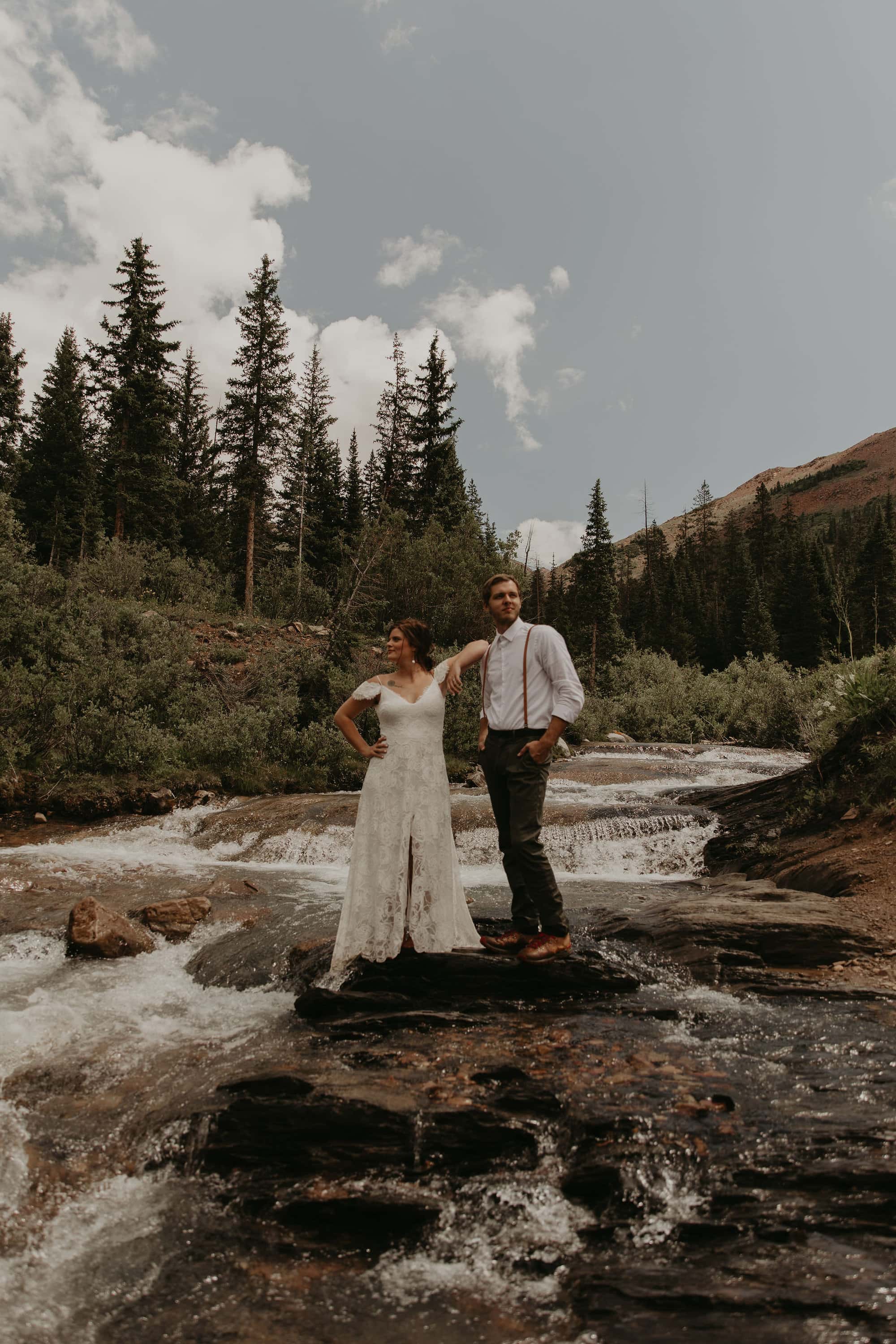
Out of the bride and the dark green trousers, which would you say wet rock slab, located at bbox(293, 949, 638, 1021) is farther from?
the dark green trousers

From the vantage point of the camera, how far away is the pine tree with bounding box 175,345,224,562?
43.0 meters

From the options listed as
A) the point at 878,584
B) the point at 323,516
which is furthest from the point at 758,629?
the point at 323,516

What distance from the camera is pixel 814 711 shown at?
10594mm

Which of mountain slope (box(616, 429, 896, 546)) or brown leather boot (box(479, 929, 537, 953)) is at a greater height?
mountain slope (box(616, 429, 896, 546))

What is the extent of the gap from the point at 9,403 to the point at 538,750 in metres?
41.4

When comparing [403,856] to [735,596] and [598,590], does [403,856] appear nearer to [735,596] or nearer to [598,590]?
[598,590]

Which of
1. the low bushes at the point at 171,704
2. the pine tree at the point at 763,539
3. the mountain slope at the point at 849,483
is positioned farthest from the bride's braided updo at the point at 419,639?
the mountain slope at the point at 849,483

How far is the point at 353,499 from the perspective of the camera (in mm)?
52062

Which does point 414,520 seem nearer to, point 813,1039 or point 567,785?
point 567,785

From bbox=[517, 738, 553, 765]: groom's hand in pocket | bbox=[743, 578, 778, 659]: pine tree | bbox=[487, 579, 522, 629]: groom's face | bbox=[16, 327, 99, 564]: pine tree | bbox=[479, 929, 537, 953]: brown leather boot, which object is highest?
bbox=[16, 327, 99, 564]: pine tree

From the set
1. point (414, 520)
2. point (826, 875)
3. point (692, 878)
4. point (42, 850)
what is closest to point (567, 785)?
point (692, 878)

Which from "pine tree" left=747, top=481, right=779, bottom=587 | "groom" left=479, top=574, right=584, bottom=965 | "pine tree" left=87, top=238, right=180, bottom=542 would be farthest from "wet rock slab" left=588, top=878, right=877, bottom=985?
"pine tree" left=747, top=481, right=779, bottom=587

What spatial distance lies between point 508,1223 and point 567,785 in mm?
12319

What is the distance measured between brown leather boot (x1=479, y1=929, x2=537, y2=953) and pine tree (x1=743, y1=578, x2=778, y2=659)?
194 ft
